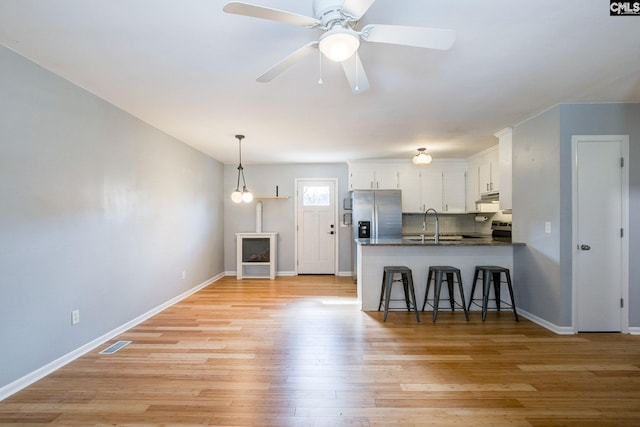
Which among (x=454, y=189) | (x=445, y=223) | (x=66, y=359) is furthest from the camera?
(x=445, y=223)

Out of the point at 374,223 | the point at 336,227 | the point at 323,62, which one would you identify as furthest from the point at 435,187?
the point at 323,62

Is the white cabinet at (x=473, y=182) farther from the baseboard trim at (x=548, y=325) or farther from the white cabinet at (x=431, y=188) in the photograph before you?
the baseboard trim at (x=548, y=325)

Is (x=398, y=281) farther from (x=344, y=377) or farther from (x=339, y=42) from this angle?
(x=339, y=42)

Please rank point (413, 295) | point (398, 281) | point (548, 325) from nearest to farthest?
1. point (548, 325)
2. point (413, 295)
3. point (398, 281)

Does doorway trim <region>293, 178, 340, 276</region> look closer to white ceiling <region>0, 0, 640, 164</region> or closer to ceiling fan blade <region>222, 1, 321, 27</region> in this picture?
white ceiling <region>0, 0, 640, 164</region>

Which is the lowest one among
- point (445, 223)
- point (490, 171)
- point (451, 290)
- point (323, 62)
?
point (451, 290)

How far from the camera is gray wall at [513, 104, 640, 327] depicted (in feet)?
10.1

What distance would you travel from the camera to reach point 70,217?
8.49 ft

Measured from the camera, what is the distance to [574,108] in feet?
10.2

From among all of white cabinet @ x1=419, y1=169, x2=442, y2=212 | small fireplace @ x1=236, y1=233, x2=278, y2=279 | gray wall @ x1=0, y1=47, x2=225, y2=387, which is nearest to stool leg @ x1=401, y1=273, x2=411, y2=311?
white cabinet @ x1=419, y1=169, x2=442, y2=212

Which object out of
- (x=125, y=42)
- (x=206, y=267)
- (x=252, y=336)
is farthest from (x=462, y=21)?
(x=206, y=267)

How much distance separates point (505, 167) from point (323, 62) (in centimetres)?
317

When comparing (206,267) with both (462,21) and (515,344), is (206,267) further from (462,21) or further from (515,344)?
(462,21)

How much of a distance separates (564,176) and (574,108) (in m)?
0.74
